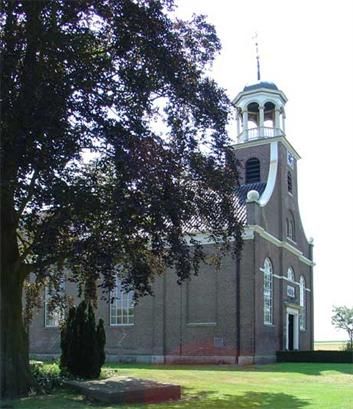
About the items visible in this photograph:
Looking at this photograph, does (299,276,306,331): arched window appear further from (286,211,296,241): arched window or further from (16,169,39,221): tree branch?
(16,169,39,221): tree branch

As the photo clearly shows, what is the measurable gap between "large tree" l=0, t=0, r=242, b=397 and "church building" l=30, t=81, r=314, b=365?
14446 millimetres

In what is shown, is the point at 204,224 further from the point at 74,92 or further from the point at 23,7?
the point at 23,7

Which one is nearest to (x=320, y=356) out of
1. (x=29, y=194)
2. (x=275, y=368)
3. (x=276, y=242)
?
(x=275, y=368)

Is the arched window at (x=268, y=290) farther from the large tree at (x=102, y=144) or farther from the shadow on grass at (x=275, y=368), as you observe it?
the large tree at (x=102, y=144)

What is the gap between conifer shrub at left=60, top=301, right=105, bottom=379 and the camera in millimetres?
16578

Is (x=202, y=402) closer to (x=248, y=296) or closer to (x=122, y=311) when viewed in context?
(x=248, y=296)

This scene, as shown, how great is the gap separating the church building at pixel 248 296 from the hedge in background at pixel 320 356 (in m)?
1.07

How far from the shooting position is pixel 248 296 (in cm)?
3091

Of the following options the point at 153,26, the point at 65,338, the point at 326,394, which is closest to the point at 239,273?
the point at 65,338

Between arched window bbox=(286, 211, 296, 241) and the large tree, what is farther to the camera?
arched window bbox=(286, 211, 296, 241)

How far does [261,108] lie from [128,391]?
91.7 ft

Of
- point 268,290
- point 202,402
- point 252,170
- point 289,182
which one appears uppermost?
point 252,170

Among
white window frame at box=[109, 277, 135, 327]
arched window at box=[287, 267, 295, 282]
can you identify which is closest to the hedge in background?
arched window at box=[287, 267, 295, 282]

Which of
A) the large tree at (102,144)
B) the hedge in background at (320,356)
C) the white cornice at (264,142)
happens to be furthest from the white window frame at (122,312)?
the large tree at (102,144)
